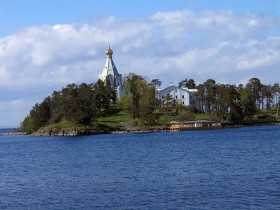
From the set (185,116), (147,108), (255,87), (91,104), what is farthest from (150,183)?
(255,87)

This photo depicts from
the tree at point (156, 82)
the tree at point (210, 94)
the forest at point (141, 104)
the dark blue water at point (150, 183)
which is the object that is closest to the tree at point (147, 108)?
the forest at point (141, 104)

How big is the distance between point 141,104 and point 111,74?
48.7m

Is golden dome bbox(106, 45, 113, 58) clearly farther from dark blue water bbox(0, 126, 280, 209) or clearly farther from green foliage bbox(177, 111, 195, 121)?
dark blue water bbox(0, 126, 280, 209)

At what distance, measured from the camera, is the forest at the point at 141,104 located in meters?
144

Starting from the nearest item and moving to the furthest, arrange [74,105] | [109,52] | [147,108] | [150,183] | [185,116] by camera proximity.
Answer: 1. [150,183]
2. [74,105]
3. [147,108]
4. [185,116]
5. [109,52]

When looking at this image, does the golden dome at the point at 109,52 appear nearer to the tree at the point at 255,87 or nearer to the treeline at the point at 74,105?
the treeline at the point at 74,105

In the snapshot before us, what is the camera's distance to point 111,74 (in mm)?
190500

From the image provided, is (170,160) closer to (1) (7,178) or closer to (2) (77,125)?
(1) (7,178)

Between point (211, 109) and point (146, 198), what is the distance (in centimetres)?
13832

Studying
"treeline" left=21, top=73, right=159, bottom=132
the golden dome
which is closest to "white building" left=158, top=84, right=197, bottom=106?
"treeline" left=21, top=73, right=159, bottom=132

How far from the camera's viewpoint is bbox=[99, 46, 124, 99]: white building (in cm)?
18800

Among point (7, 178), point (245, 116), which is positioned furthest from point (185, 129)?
point (7, 178)

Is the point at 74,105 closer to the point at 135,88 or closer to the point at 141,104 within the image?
the point at 141,104

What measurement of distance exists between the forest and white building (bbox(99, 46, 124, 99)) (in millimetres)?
3714
